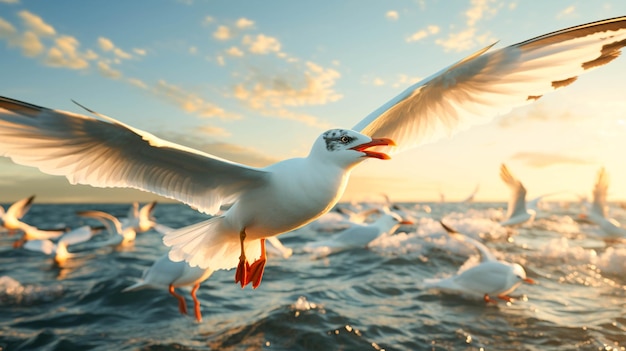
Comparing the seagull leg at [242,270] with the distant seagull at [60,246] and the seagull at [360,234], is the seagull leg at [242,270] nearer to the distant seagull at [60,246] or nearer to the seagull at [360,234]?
the seagull at [360,234]

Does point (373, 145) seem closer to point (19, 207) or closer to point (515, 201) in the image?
point (515, 201)

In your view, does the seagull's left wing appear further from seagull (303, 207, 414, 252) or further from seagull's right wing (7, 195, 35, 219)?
seagull's right wing (7, 195, 35, 219)

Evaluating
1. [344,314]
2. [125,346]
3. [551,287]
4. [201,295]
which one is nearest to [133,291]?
[201,295]

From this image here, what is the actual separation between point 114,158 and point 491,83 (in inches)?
137

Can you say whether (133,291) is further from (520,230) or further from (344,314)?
(520,230)

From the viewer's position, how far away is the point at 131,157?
11.5ft

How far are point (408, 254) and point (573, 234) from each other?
1300 cm

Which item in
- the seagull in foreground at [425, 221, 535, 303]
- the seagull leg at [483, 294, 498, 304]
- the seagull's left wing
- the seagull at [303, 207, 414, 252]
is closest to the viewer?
the seagull's left wing

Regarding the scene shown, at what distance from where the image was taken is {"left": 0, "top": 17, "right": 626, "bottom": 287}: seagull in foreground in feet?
9.60

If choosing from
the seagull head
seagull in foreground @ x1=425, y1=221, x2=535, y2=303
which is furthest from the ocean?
the seagull head

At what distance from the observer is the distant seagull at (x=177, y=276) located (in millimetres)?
7583

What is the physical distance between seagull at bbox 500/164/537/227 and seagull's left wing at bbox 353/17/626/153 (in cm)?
1370

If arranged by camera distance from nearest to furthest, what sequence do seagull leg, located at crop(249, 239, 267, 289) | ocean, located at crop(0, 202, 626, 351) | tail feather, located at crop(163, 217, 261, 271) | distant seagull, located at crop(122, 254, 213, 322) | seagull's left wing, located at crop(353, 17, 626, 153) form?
seagull's left wing, located at crop(353, 17, 626, 153) → seagull leg, located at crop(249, 239, 267, 289) → tail feather, located at crop(163, 217, 261, 271) → ocean, located at crop(0, 202, 626, 351) → distant seagull, located at crop(122, 254, 213, 322)

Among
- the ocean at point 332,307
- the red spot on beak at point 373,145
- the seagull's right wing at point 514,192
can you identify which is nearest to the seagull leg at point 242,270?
the red spot on beak at point 373,145
